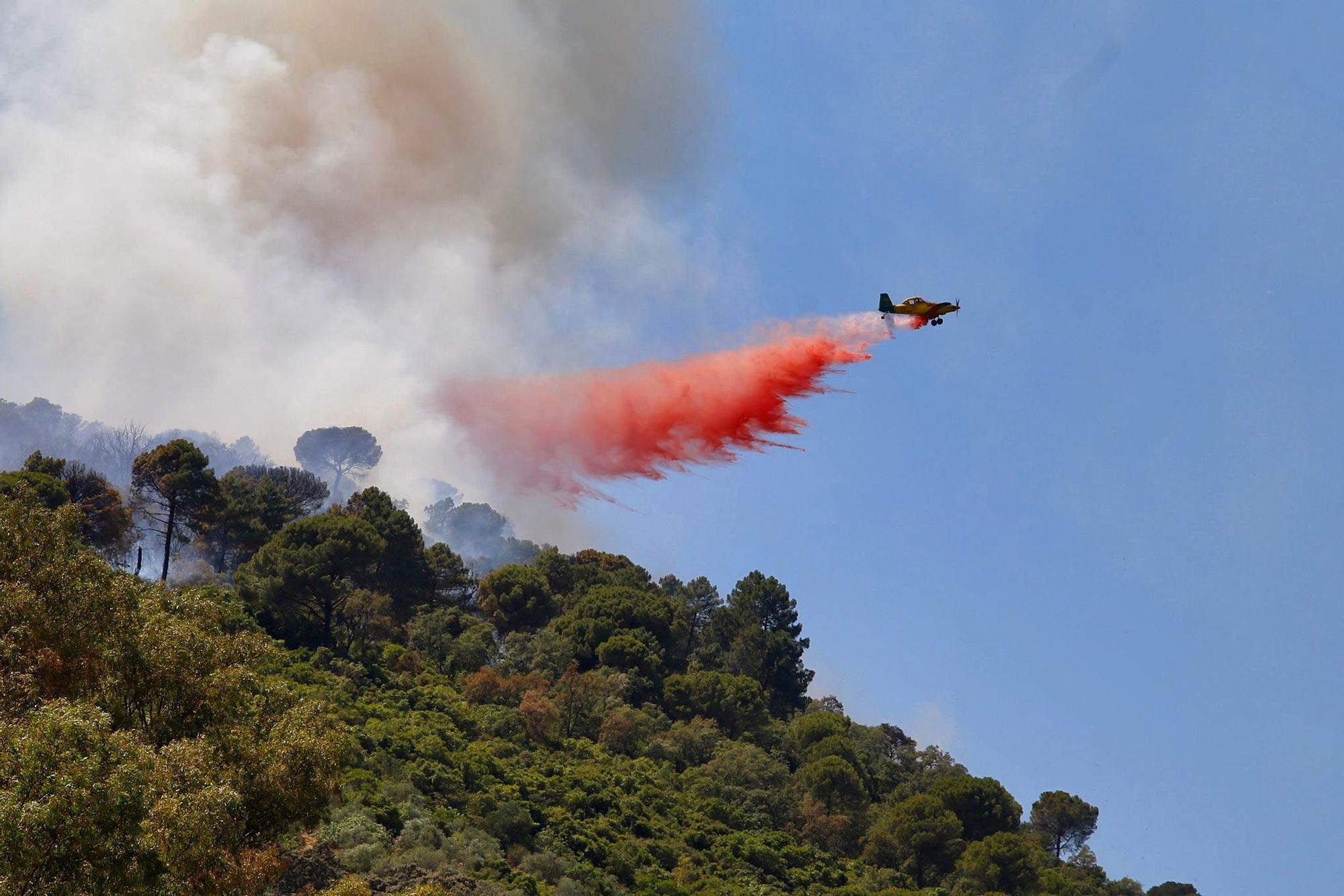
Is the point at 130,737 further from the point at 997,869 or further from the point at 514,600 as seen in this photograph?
the point at 514,600

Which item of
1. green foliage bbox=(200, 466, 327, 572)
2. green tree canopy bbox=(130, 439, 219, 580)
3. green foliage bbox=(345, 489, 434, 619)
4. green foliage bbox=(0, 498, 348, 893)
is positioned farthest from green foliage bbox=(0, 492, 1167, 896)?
green tree canopy bbox=(130, 439, 219, 580)

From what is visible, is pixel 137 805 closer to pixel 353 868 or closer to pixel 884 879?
pixel 353 868

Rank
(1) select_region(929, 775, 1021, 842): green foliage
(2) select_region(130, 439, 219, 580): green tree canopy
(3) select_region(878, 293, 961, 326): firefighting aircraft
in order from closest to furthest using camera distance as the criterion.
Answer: (3) select_region(878, 293, 961, 326): firefighting aircraft, (1) select_region(929, 775, 1021, 842): green foliage, (2) select_region(130, 439, 219, 580): green tree canopy

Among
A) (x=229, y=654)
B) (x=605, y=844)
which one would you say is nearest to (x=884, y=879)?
(x=605, y=844)

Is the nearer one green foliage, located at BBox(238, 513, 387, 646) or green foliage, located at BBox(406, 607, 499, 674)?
green foliage, located at BBox(238, 513, 387, 646)

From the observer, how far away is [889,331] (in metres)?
64.0

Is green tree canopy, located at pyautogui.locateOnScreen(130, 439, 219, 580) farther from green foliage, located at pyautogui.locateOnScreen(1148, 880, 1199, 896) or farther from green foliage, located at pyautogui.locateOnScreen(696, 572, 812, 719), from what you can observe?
green foliage, located at pyautogui.locateOnScreen(1148, 880, 1199, 896)

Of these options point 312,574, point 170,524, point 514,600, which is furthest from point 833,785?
point 170,524

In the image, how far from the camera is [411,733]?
2196 inches

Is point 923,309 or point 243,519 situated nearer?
point 923,309

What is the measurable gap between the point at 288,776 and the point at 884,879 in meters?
51.6

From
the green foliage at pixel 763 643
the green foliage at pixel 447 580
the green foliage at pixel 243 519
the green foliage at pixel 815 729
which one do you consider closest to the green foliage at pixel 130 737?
the green foliage at pixel 815 729

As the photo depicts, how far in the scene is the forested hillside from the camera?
21984 mm

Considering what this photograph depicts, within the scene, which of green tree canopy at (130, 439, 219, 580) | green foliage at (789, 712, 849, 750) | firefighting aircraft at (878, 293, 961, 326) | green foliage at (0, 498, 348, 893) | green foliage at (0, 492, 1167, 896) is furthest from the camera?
green foliage at (789, 712, 849, 750)
